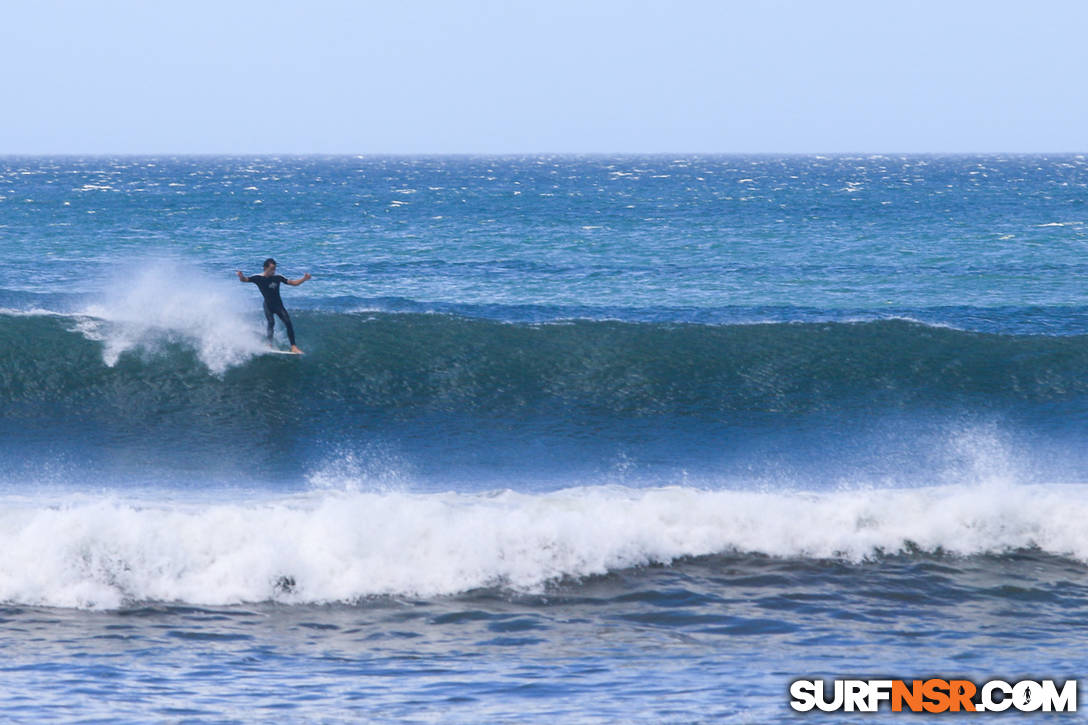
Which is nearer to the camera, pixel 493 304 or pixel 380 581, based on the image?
pixel 380 581

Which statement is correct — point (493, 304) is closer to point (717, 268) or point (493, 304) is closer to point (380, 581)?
point (717, 268)

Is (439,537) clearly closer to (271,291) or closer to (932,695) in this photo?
(932,695)

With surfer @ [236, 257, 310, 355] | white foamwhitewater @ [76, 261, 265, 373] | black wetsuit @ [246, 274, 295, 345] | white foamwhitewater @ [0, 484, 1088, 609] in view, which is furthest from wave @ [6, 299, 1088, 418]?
white foamwhitewater @ [0, 484, 1088, 609]

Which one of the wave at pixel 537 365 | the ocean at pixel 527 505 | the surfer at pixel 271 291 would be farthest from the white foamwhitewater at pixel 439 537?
the surfer at pixel 271 291

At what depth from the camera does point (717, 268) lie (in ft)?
116

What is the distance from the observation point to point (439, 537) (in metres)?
10.8

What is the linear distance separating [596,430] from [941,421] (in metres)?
4.97

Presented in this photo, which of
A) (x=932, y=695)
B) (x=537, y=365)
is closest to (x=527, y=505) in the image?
(x=932, y=695)

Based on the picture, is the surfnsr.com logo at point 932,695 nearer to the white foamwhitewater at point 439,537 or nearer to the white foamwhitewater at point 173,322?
the white foamwhitewater at point 439,537

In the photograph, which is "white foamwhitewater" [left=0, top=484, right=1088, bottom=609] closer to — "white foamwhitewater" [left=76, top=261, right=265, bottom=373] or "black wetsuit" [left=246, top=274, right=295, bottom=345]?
"black wetsuit" [left=246, top=274, right=295, bottom=345]

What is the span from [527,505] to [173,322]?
9.33 meters

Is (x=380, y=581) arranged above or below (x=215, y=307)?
below

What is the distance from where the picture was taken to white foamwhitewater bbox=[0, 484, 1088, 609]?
1013 centimetres

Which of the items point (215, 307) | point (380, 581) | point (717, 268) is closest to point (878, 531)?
point (380, 581)
